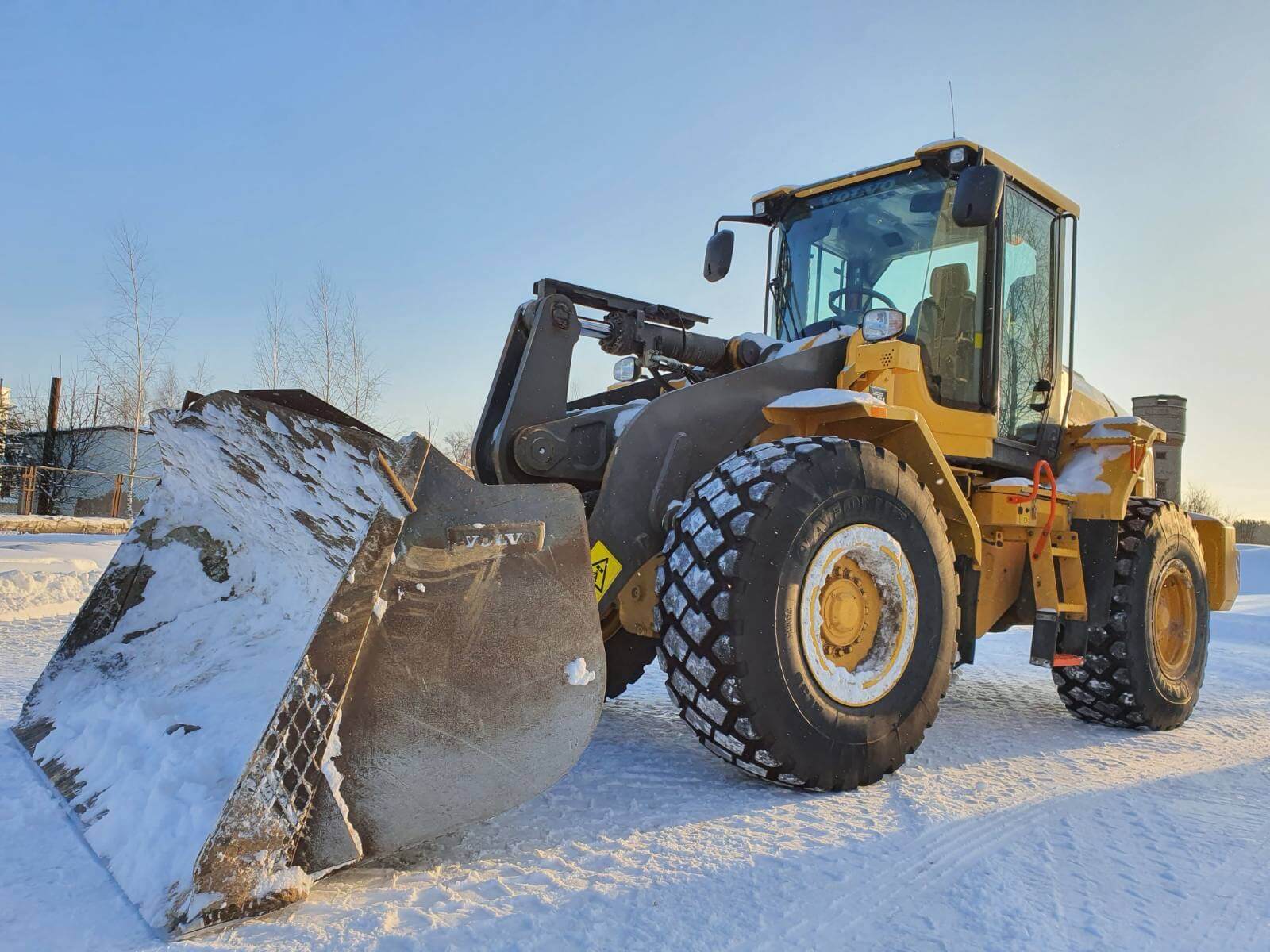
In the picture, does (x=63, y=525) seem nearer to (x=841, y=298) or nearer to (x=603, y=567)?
(x=841, y=298)

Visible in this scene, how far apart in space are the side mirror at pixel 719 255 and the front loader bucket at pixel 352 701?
299 cm

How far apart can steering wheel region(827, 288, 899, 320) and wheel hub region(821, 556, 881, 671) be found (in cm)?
177

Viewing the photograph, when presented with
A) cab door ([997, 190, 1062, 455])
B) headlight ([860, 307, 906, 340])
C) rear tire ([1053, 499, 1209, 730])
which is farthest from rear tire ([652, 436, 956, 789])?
rear tire ([1053, 499, 1209, 730])

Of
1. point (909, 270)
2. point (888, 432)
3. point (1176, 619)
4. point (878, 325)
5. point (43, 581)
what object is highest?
point (909, 270)

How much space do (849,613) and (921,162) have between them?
246cm

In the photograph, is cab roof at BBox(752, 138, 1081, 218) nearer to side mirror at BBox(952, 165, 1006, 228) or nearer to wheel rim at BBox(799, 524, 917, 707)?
side mirror at BBox(952, 165, 1006, 228)

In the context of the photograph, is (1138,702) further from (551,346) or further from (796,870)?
(551,346)

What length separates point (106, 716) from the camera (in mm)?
3195

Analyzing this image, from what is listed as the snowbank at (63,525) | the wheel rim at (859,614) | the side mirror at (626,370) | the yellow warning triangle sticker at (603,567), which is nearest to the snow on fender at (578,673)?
the yellow warning triangle sticker at (603,567)

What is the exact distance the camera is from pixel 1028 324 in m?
5.23

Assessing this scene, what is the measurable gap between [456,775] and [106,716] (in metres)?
1.59

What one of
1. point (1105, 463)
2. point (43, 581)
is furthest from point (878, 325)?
point (43, 581)

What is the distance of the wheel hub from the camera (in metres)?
3.38

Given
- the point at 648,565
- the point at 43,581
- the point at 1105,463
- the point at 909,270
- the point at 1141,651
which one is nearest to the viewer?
the point at 648,565
